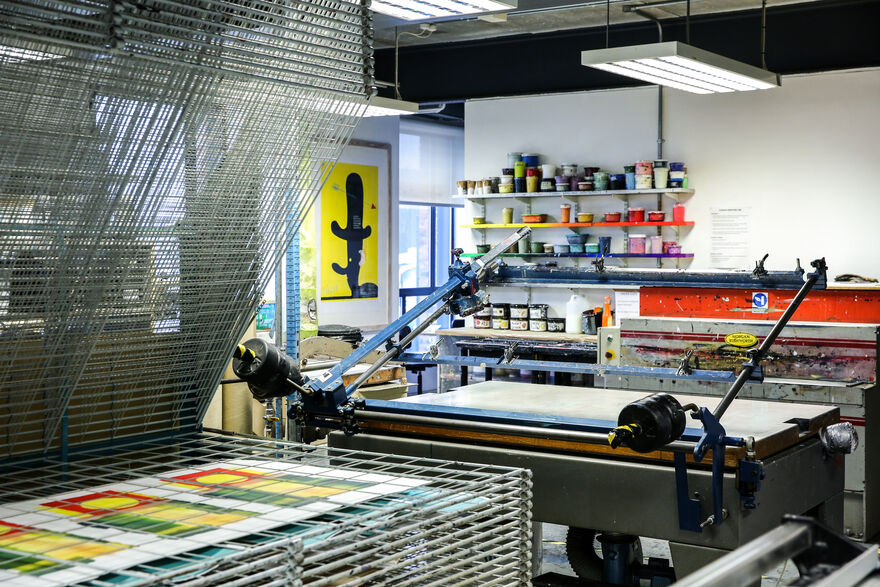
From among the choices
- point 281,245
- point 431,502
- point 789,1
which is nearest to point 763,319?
point 789,1

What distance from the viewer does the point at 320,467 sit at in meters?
1.98

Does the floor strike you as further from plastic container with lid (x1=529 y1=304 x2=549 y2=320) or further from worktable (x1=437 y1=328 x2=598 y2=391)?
plastic container with lid (x1=529 y1=304 x2=549 y2=320)

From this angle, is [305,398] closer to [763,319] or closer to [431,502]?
[431,502]

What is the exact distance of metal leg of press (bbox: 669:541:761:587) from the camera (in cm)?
270

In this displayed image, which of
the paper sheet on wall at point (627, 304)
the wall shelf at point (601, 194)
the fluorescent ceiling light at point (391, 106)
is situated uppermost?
the fluorescent ceiling light at point (391, 106)

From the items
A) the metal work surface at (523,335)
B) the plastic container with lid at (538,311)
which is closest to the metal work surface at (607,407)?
the metal work surface at (523,335)

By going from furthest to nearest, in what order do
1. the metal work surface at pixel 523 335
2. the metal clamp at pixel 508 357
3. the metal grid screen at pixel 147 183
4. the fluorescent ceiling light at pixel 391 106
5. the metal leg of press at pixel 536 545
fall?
the metal work surface at pixel 523 335 → the fluorescent ceiling light at pixel 391 106 → the metal clamp at pixel 508 357 → the metal leg of press at pixel 536 545 → the metal grid screen at pixel 147 183

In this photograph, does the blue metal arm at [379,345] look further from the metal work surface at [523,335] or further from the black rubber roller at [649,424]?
the metal work surface at [523,335]

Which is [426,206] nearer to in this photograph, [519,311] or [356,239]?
[356,239]

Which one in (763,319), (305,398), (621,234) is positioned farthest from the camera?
(621,234)

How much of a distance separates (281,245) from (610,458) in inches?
48.2

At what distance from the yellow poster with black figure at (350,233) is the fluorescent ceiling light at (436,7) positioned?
482 centimetres

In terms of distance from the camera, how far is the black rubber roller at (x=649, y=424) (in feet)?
8.05

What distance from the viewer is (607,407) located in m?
3.34
